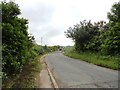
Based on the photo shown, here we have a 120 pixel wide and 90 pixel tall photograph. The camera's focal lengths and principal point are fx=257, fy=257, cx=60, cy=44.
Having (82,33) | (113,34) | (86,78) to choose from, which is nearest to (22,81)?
(86,78)

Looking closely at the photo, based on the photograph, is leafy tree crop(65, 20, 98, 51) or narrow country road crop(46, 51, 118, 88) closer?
narrow country road crop(46, 51, 118, 88)

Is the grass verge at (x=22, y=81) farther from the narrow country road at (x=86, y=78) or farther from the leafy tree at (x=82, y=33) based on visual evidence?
the leafy tree at (x=82, y=33)

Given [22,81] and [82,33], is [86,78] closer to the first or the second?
[22,81]

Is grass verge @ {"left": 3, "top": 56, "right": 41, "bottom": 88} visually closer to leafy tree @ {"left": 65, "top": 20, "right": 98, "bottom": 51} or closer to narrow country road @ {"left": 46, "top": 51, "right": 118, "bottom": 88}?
narrow country road @ {"left": 46, "top": 51, "right": 118, "bottom": 88}

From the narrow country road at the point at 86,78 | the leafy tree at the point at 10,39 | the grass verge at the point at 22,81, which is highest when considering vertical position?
the leafy tree at the point at 10,39

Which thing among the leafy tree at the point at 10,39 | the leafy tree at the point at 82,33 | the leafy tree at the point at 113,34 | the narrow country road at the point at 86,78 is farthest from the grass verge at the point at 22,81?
the leafy tree at the point at 82,33

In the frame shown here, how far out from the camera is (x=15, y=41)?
14477 mm

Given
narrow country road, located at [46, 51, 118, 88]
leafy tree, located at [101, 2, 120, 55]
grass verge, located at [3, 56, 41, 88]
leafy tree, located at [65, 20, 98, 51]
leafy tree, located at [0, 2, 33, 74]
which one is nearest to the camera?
grass verge, located at [3, 56, 41, 88]

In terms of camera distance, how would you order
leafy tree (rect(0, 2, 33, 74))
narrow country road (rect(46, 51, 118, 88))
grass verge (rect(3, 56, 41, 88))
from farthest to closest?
leafy tree (rect(0, 2, 33, 74))
narrow country road (rect(46, 51, 118, 88))
grass verge (rect(3, 56, 41, 88))

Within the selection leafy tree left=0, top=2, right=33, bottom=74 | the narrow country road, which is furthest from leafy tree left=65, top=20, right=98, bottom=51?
leafy tree left=0, top=2, right=33, bottom=74

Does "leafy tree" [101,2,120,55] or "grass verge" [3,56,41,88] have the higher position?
"leafy tree" [101,2,120,55]

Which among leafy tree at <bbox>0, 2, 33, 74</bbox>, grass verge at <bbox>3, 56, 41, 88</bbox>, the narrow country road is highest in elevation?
leafy tree at <bbox>0, 2, 33, 74</bbox>

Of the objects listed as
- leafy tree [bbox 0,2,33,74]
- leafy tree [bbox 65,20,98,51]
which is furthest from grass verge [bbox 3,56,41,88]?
leafy tree [bbox 65,20,98,51]

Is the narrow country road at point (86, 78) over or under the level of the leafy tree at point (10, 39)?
under
